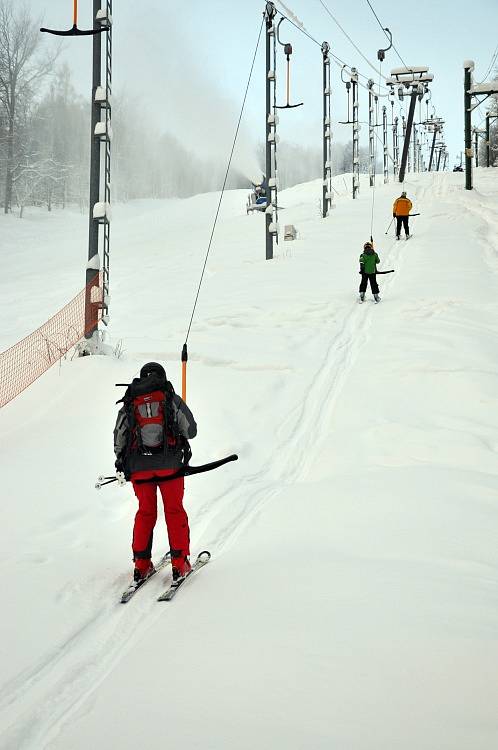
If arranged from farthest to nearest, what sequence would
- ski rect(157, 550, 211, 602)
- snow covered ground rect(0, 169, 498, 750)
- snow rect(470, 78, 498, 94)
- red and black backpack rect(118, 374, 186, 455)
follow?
1. snow rect(470, 78, 498, 94)
2. red and black backpack rect(118, 374, 186, 455)
3. ski rect(157, 550, 211, 602)
4. snow covered ground rect(0, 169, 498, 750)

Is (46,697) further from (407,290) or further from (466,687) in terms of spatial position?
(407,290)

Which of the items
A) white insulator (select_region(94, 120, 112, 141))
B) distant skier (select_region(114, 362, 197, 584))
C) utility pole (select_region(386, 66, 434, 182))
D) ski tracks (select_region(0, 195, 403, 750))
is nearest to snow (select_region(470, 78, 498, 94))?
utility pole (select_region(386, 66, 434, 182))

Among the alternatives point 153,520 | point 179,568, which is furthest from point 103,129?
point 179,568

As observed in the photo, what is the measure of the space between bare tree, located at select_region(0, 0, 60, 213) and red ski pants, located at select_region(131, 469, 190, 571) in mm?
41772

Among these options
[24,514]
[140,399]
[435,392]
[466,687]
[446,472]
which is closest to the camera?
[466,687]

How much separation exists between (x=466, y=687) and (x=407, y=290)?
13660mm

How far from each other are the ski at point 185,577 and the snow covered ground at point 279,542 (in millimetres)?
73

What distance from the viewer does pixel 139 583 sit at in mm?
4766

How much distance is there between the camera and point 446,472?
6629 mm

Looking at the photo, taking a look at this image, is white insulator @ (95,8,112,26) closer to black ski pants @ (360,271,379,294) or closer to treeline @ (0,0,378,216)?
black ski pants @ (360,271,379,294)

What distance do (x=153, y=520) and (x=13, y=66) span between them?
4785 cm

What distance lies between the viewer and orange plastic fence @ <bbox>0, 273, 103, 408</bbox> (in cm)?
996

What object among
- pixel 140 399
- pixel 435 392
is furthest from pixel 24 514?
pixel 435 392

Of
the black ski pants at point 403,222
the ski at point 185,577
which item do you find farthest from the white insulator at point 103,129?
the black ski pants at point 403,222
